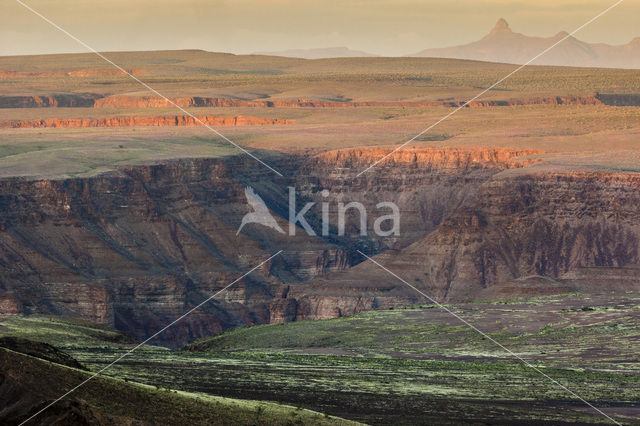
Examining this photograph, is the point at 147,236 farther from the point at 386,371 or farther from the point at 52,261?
the point at 386,371

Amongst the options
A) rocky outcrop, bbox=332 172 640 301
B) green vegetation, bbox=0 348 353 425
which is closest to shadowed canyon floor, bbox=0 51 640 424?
rocky outcrop, bbox=332 172 640 301

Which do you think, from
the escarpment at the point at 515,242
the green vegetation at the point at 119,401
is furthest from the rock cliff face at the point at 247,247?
the green vegetation at the point at 119,401

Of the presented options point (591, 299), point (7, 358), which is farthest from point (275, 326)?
point (7, 358)

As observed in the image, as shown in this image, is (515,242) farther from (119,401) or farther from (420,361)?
(119,401)

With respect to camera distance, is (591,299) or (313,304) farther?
(313,304)

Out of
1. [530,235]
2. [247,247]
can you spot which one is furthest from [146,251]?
[530,235]
